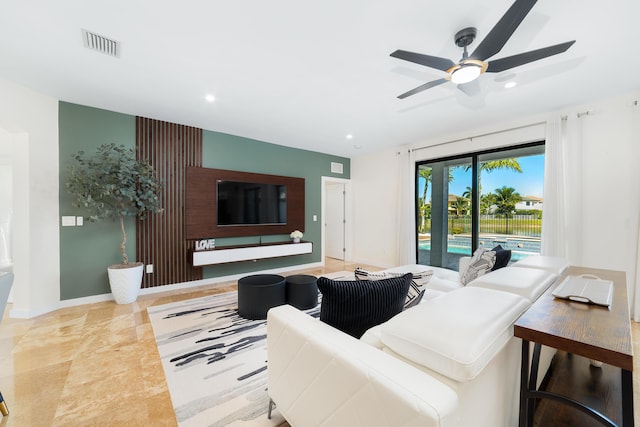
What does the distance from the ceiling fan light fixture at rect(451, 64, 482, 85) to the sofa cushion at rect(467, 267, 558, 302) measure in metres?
1.54

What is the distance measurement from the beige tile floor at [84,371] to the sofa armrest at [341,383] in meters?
0.91

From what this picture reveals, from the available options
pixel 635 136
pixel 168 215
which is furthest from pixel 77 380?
pixel 635 136

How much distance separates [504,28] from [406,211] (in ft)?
12.4

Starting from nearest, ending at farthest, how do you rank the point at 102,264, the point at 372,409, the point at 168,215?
the point at 372,409 < the point at 102,264 < the point at 168,215

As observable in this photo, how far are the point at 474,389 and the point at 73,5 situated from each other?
3.13 m

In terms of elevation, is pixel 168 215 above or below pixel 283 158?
below

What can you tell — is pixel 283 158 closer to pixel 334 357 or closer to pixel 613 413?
pixel 334 357

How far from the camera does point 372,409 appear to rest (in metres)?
0.76

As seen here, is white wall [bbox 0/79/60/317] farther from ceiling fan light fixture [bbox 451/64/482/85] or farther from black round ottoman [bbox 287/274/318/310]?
ceiling fan light fixture [bbox 451/64/482/85]

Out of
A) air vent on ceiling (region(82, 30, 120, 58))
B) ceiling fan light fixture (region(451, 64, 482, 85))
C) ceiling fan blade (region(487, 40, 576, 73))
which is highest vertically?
air vent on ceiling (region(82, 30, 120, 58))

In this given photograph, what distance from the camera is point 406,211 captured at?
16.9 feet

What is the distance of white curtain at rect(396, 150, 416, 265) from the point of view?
5090mm

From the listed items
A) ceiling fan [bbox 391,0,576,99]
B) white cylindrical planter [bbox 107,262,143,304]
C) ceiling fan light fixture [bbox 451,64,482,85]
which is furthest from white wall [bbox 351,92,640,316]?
white cylindrical planter [bbox 107,262,143,304]

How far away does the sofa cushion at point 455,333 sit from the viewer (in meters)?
0.77
